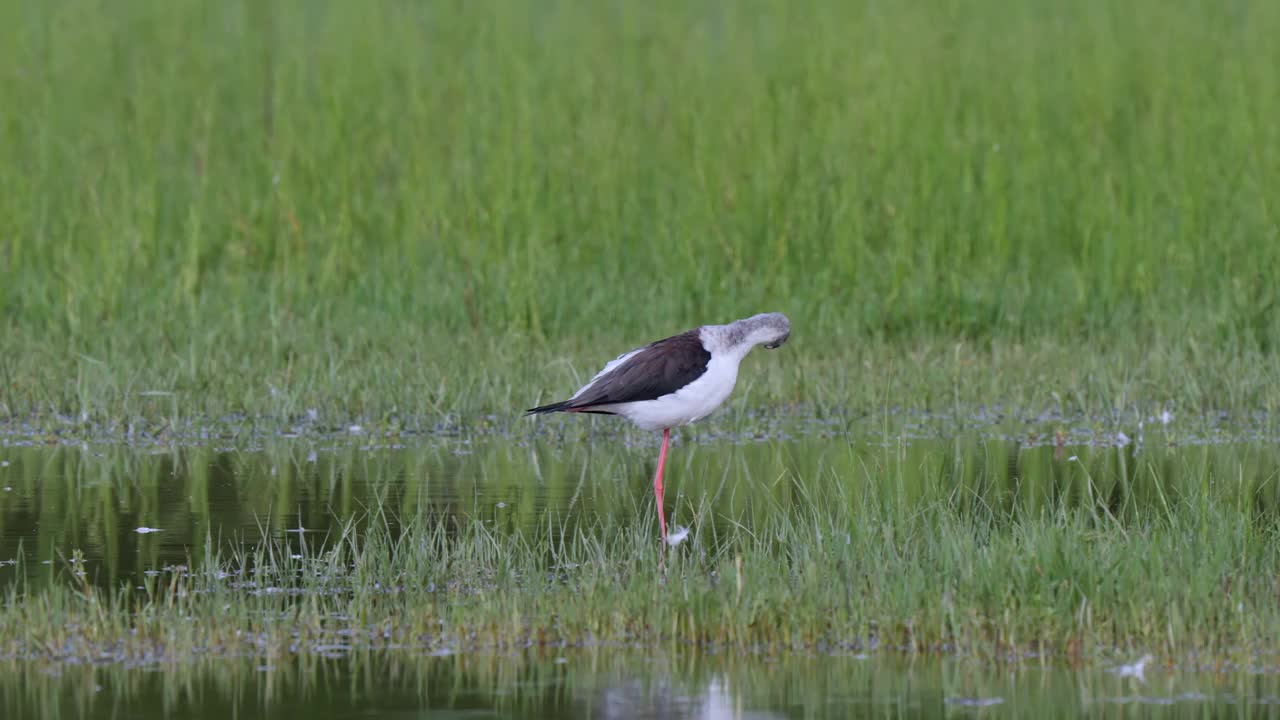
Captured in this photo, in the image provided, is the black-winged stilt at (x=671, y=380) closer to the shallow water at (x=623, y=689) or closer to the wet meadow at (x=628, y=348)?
the wet meadow at (x=628, y=348)

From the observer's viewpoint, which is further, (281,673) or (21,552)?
(21,552)

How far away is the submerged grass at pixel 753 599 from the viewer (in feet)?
18.7

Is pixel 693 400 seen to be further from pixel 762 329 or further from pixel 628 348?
pixel 628 348

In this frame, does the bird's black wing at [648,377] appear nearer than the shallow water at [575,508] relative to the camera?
No

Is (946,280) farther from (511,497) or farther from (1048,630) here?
(1048,630)

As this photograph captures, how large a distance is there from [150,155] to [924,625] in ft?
36.1

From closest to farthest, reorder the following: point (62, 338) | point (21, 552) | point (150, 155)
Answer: point (21, 552), point (62, 338), point (150, 155)

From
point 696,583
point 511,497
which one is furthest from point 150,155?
point 696,583

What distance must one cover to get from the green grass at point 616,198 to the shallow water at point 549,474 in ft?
1.73

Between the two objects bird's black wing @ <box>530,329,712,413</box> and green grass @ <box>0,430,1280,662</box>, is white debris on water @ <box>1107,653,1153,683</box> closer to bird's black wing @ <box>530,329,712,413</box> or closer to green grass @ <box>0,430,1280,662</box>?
green grass @ <box>0,430,1280,662</box>

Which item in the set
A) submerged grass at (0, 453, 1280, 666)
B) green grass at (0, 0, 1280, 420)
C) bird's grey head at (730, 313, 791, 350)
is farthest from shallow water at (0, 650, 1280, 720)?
green grass at (0, 0, 1280, 420)

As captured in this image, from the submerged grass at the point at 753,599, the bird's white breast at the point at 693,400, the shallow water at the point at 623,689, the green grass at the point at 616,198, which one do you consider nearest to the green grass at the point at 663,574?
the submerged grass at the point at 753,599

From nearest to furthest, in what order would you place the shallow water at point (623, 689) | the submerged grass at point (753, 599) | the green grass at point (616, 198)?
the shallow water at point (623, 689) < the submerged grass at point (753, 599) < the green grass at point (616, 198)

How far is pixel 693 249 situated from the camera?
567 inches
